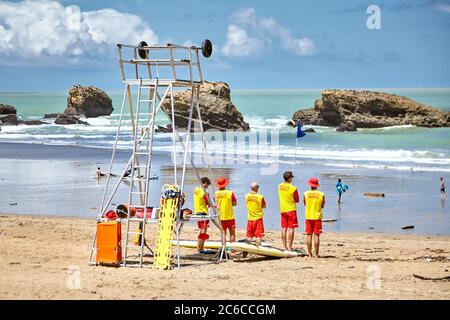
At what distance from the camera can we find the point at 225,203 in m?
14.1

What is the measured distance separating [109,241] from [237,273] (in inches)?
85.2

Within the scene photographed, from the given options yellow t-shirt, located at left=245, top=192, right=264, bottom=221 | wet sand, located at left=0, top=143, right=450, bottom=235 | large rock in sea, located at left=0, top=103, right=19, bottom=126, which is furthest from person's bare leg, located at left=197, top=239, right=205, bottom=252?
large rock in sea, located at left=0, top=103, right=19, bottom=126

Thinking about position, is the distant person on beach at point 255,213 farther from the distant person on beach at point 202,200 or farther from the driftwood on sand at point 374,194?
the driftwood on sand at point 374,194

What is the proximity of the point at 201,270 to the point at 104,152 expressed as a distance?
3316 centimetres

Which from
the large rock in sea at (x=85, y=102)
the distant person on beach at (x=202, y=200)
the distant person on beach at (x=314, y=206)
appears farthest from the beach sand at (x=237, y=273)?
the large rock in sea at (x=85, y=102)

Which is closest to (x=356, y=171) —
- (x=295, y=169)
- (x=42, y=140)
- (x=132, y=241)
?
(x=295, y=169)

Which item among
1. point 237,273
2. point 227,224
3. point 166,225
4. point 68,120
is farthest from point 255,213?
point 68,120

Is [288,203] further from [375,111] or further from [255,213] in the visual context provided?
[375,111]

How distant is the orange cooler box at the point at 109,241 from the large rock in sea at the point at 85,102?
75400 millimetres

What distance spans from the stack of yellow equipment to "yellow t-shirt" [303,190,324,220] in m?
2.49

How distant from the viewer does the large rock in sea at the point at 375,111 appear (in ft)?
239

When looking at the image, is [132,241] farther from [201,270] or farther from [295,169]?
[295,169]

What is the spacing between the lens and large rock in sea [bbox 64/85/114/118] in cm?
8906

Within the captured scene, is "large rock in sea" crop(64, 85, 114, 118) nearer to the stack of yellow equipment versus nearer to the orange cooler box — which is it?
the orange cooler box
